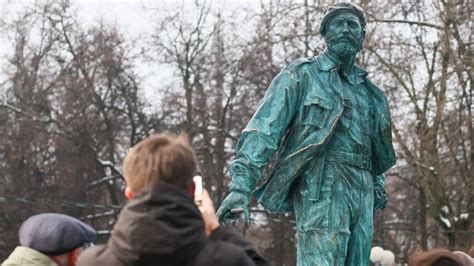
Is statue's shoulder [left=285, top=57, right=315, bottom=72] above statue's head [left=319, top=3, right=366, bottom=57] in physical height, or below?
below

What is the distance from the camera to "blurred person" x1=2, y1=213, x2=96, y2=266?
3.78 metres

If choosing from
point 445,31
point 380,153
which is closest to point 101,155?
point 445,31

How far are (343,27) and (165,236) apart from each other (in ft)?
11.6

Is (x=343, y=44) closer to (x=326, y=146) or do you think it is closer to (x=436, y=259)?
(x=326, y=146)

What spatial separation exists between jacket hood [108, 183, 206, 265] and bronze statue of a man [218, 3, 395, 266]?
9.59 feet

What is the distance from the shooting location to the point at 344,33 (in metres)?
6.32

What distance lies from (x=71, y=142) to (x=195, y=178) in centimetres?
3032

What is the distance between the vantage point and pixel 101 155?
34812 mm

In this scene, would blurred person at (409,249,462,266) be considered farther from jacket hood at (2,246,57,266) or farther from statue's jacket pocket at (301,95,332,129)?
jacket hood at (2,246,57,266)

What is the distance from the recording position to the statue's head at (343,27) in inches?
249

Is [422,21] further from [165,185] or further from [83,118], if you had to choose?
[165,185]

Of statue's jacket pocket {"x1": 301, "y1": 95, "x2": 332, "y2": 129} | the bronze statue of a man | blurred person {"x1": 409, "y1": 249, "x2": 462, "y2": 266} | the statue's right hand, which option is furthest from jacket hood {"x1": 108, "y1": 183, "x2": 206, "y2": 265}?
statue's jacket pocket {"x1": 301, "y1": 95, "x2": 332, "y2": 129}

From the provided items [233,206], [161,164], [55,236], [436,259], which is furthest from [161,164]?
[233,206]

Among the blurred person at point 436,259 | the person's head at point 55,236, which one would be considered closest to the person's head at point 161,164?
the person's head at point 55,236
